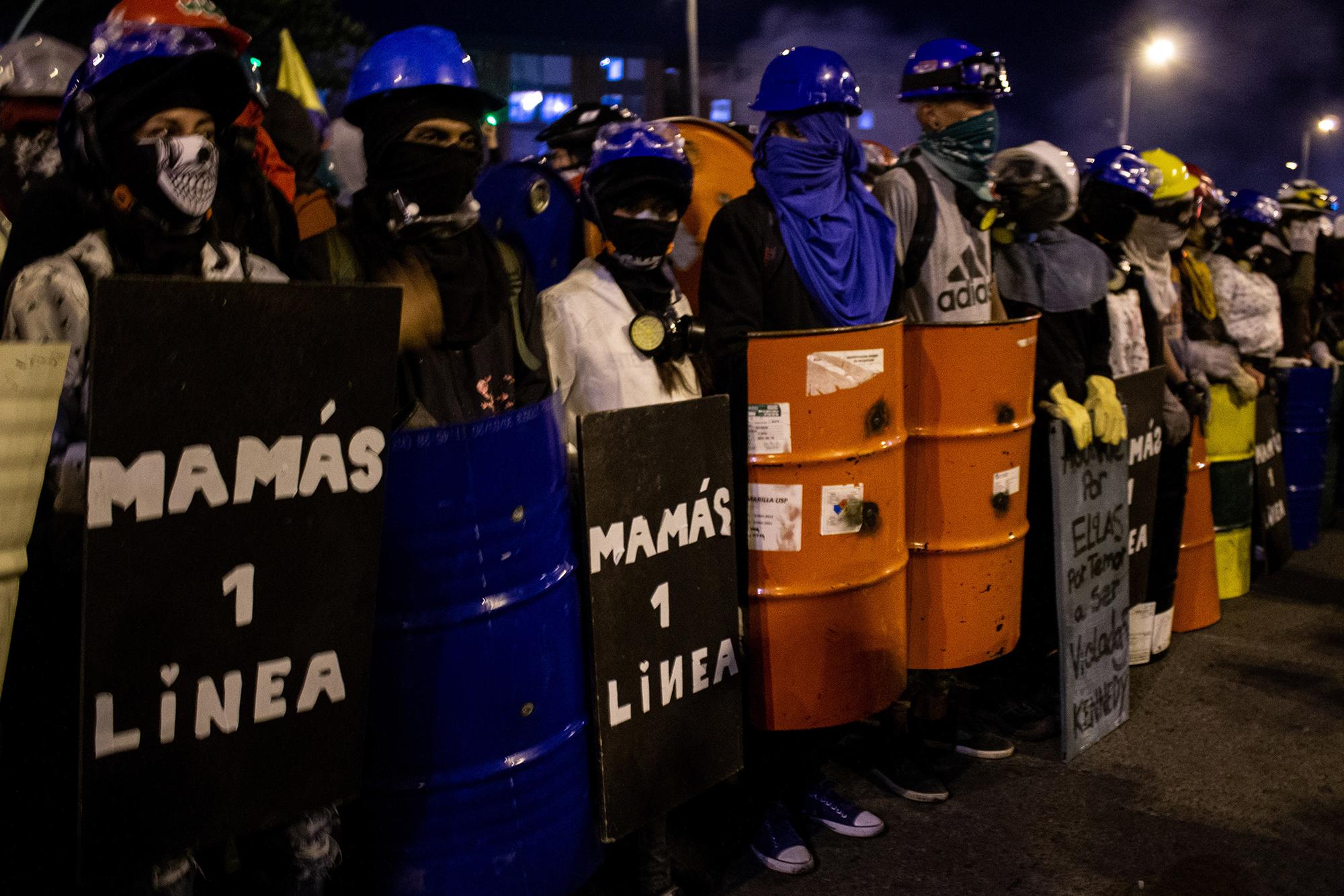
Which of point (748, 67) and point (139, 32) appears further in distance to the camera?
point (748, 67)

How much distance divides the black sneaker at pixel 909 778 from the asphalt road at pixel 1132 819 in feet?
0.13

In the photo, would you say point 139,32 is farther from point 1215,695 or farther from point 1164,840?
point 1215,695

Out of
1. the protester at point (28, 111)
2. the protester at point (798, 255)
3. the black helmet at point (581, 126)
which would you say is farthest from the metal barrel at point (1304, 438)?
the protester at point (28, 111)

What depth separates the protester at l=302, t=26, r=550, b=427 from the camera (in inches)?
102

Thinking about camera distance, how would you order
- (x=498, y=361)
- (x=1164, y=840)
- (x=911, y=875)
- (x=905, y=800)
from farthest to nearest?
(x=905, y=800) < (x=1164, y=840) < (x=911, y=875) < (x=498, y=361)

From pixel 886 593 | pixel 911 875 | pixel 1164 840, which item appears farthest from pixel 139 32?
pixel 1164 840

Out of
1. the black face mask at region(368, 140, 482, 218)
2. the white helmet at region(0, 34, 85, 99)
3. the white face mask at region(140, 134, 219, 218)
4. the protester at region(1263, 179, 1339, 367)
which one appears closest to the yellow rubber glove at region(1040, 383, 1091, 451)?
the black face mask at region(368, 140, 482, 218)

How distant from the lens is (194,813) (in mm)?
1773

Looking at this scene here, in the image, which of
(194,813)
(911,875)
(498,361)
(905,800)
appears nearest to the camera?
(194,813)

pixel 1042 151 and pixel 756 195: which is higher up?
pixel 1042 151

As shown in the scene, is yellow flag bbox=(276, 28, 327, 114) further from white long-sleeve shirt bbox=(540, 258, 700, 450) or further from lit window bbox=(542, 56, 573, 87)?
lit window bbox=(542, 56, 573, 87)

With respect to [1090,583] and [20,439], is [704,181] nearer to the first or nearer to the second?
[1090,583]

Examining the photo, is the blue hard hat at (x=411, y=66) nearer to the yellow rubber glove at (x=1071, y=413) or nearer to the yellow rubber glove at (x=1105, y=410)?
the yellow rubber glove at (x=1071, y=413)

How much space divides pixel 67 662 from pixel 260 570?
1.68ft
